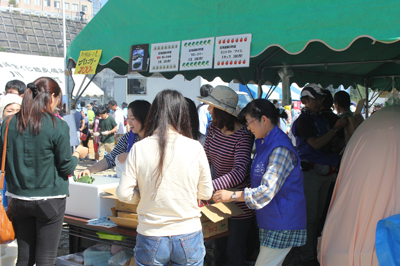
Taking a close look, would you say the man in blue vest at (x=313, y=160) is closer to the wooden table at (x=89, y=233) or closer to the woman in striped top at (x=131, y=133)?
the wooden table at (x=89, y=233)

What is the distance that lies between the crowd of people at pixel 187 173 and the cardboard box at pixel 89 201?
17cm

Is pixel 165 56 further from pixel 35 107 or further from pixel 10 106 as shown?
pixel 10 106

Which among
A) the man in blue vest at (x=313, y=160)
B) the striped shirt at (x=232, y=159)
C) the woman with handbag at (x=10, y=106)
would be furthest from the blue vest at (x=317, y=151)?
the woman with handbag at (x=10, y=106)

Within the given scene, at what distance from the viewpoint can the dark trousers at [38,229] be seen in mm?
2357

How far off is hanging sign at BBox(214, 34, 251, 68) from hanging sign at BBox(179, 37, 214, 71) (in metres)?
0.07

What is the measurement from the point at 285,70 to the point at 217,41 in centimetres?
105

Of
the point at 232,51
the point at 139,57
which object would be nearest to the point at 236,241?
the point at 232,51

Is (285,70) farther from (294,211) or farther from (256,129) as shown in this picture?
(294,211)

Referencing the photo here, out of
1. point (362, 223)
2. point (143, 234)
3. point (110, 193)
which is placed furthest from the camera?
point (110, 193)

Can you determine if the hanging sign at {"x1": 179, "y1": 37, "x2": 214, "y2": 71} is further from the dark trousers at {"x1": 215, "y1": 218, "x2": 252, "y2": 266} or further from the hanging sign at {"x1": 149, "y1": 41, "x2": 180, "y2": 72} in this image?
the dark trousers at {"x1": 215, "y1": 218, "x2": 252, "y2": 266}

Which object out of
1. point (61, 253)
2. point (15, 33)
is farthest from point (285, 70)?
point (15, 33)

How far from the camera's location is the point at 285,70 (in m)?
3.72

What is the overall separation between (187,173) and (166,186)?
0.42 feet

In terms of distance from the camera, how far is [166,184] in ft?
5.91
